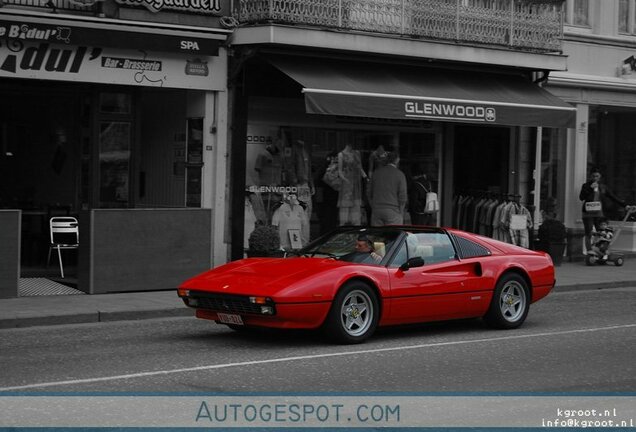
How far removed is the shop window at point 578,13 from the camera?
957 inches

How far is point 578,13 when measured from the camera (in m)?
24.7

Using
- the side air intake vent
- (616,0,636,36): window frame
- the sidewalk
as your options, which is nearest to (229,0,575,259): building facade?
(616,0,636,36): window frame

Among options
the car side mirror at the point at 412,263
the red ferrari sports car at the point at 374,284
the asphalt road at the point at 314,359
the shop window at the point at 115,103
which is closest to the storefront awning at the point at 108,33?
the shop window at the point at 115,103

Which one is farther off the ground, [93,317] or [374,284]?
[374,284]

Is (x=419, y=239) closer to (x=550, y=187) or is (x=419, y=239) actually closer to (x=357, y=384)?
(x=357, y=384)

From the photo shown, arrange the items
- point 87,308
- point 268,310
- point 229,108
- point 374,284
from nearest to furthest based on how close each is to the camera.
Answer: point 268,310 < point 374,284 < point 87,308 < point 229,108

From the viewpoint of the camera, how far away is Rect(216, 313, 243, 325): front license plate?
11328 millimetres

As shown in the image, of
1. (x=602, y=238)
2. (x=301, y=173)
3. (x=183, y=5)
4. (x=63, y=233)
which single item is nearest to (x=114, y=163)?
(x=63, y=233)

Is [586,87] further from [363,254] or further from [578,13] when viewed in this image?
[363,254]

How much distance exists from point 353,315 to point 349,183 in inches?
383

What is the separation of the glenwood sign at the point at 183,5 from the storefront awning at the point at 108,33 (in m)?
0.37

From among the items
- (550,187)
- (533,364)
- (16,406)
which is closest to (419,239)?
(533,364)

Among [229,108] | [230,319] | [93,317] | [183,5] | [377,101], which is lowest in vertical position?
[93,317]

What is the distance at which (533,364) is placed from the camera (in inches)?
419
